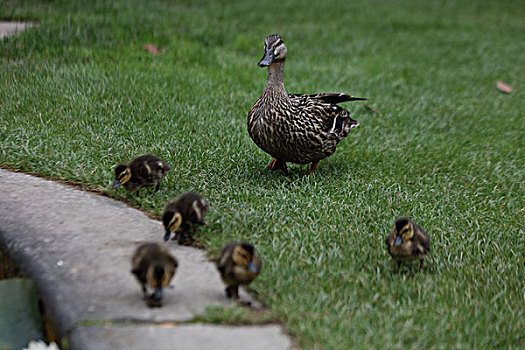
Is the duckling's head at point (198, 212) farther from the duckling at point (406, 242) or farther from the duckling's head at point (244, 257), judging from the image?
the duckling at point (406, 242)

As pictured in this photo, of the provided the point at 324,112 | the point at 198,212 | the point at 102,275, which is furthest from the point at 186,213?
the point at 324,112

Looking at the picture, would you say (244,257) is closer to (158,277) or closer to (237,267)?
(237,267)

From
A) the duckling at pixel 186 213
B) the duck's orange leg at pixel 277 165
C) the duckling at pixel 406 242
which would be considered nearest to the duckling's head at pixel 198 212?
the duckling at pixel 186 213

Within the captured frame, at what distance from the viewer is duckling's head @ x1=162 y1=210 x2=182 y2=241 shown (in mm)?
3758

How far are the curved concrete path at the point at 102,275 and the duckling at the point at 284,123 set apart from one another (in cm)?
139

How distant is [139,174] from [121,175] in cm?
14

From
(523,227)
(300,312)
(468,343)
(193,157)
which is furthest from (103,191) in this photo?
(523,227)

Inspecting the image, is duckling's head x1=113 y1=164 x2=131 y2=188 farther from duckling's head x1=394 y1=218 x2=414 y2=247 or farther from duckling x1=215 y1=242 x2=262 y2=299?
duckling's head x1=394 y1=218 x2=414 y2=247

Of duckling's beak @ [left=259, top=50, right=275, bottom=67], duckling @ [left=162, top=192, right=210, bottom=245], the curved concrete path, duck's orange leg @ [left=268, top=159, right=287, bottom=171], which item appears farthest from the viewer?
duck's orange leg @ [left=268, top=159, right=287, bottom=171]

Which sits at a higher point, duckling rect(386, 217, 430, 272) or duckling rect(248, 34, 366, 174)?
duckling rect(248, 34, 366, 174)

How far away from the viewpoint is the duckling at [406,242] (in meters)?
3.82

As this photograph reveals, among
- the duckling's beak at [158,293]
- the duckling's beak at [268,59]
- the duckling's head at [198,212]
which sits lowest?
the duckling's beak at [158,293]

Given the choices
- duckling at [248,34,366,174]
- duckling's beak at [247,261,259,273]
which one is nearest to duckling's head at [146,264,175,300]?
duckling's beak at [247,261,259,273]

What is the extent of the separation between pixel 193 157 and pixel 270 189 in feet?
2.89
